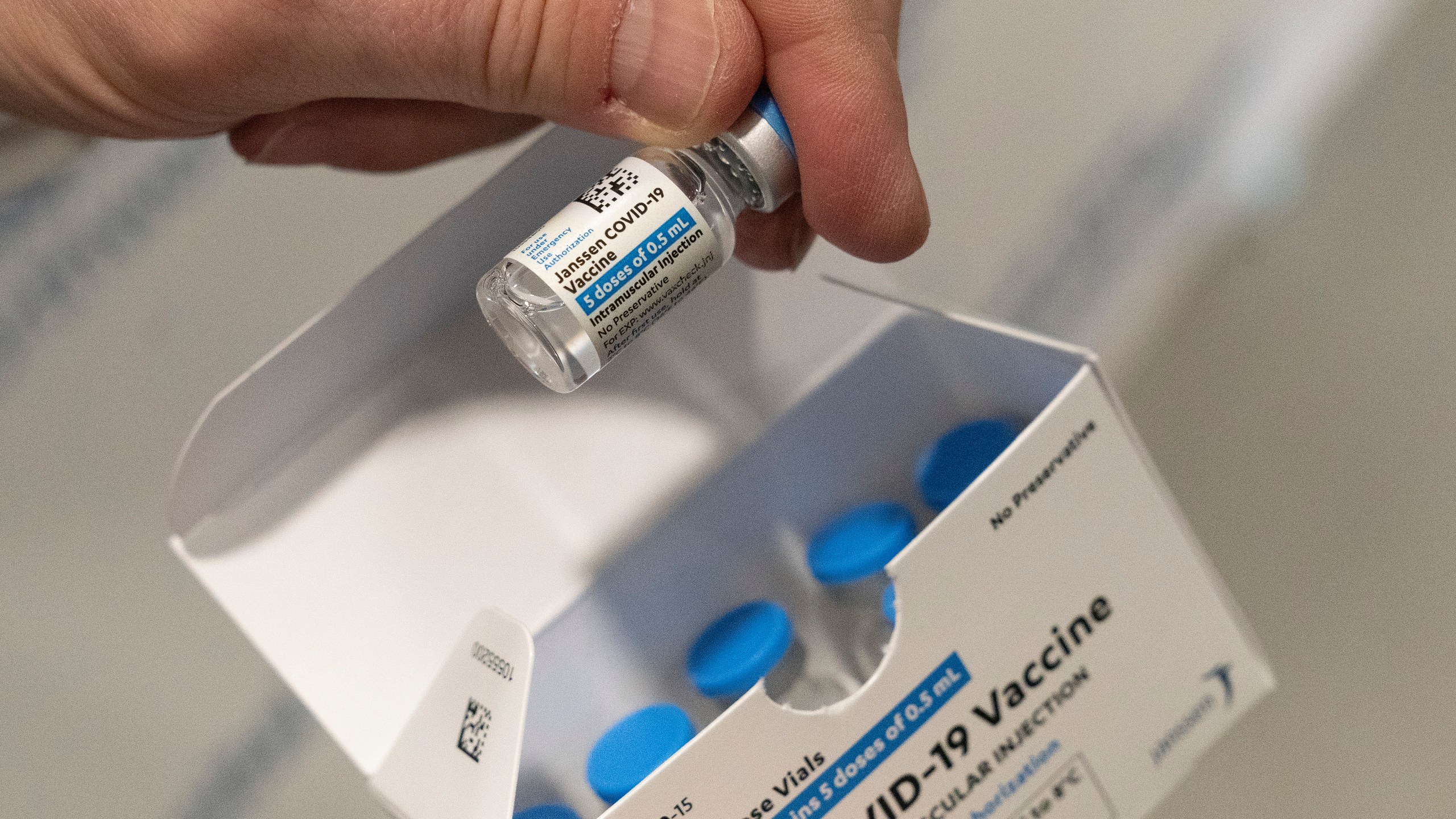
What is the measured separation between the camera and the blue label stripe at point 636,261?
45 cm

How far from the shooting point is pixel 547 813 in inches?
21.3

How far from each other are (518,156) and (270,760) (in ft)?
1.86

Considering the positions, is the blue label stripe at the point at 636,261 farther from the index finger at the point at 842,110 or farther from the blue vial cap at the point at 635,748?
the blue vial cap at the point at 635,748

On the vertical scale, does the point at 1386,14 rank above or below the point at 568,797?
above

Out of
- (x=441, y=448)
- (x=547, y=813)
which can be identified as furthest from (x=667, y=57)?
(x=547, y=813)

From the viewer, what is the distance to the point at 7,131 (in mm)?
697

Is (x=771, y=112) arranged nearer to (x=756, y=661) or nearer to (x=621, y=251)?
(x=621, y=251)

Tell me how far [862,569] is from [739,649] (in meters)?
0.08

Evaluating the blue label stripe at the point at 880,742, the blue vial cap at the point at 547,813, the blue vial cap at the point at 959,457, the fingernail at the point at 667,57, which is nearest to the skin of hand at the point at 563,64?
the fingernail at the point at 667,57

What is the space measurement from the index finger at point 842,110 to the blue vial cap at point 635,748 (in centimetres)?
27

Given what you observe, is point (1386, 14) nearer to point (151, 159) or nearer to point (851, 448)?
point (851, 448)

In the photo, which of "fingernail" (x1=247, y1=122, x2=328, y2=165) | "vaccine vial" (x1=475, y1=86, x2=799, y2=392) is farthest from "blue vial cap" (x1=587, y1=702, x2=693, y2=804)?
"fingernail" (x1=247, y1=122, x2=328, y2=165)

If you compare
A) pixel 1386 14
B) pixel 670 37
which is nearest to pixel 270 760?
pixel 670 37

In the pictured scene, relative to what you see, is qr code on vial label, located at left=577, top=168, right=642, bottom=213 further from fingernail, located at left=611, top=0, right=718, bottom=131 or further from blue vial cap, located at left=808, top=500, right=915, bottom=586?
blue vial cap, located at left=808, top=500, right=915, bottom=586
